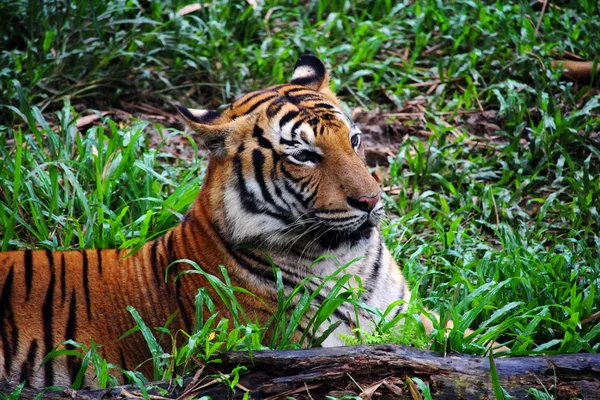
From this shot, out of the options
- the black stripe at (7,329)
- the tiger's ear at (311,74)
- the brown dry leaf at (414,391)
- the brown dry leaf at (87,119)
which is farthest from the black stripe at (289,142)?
the brown dry leaf at (87,119)

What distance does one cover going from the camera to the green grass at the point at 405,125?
4.36 metres

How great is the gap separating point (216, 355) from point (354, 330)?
0.71 m

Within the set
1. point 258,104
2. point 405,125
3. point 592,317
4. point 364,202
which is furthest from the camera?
point 405,125

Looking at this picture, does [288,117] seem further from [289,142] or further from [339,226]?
[339,226]

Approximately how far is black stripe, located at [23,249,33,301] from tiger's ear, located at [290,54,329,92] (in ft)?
5.29

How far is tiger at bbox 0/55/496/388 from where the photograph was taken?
141 inches

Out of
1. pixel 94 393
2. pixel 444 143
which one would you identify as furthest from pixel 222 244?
pixel 444 143

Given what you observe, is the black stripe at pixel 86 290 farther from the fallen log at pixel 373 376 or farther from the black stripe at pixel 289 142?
the black stripe at pixel 289 142

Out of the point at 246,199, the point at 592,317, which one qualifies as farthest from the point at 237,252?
the point at 592,317

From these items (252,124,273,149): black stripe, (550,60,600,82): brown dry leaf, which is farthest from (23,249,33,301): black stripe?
(550,60,600,82): brown dry leaf

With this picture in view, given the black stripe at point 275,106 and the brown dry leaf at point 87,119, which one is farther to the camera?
the brown dry leaf at point 87,119

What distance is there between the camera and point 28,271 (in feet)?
12.2

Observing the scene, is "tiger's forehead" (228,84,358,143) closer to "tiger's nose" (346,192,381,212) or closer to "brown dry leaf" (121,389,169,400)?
"tiger's nose" (346,192,381,212)

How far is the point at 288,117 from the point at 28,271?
1.44m
